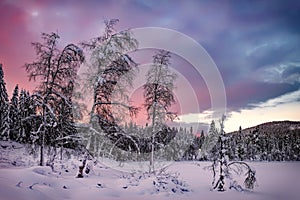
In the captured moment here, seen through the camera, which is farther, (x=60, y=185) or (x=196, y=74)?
(x=196, y=74)

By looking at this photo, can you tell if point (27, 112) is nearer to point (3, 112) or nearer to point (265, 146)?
point (3, 112)

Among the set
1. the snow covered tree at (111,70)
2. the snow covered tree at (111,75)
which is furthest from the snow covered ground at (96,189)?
the snow covered tree at (111,70)

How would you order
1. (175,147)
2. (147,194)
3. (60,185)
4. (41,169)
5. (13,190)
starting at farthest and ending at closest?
(175,147) → (41,169) → (147,194) → (60,185) → (13,190)

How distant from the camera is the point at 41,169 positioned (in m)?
14.7

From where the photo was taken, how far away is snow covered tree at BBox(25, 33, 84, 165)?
1644 cm

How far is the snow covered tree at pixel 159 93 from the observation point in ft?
77.6

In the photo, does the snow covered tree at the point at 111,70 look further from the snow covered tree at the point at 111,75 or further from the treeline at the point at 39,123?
the treeline at the point at 39,123

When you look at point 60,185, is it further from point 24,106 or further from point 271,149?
point 271,149

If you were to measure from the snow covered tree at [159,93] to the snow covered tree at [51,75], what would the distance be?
8.23m

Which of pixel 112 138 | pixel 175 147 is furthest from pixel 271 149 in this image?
pixel 112 138

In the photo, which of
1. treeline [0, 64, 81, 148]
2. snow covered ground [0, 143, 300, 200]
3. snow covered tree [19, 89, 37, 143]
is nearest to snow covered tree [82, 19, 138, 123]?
treeline [0, 64, 81, 148]

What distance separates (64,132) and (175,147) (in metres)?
11.8

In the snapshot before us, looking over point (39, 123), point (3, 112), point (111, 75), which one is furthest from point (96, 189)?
point (3, 112)

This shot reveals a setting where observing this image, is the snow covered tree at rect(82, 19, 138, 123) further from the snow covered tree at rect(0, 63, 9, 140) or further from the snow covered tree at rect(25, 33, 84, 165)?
the snow covered tree at rect(0, 63, 9, 140)
